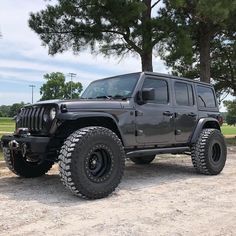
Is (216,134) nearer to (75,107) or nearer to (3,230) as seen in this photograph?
(75,107)

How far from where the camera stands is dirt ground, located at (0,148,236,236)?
490 cm

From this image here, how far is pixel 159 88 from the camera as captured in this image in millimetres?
8383

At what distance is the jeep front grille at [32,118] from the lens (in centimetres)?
677

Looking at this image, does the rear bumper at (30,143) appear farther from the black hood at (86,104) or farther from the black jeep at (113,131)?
the black hood at (86,104)

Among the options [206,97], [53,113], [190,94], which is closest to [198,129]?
[190,94]

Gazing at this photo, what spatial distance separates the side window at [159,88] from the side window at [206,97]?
1281 mm

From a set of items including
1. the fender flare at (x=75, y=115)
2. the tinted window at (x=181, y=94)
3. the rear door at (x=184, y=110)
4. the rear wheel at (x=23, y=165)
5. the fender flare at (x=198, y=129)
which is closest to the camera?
the fender flare at (x=75, y=115)

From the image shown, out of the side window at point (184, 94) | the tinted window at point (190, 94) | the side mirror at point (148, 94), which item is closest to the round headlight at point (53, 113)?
the side mirror at point (148, 94)

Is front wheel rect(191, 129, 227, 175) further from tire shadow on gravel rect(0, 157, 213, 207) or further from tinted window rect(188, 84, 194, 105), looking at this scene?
tinted window rect(188, 84, 194, 105)

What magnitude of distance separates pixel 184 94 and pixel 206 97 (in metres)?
0.95

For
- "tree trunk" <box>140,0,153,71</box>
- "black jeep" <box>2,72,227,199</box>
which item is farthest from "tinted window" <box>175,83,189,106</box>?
"tree trunk" <box>140,0,153,71</box>

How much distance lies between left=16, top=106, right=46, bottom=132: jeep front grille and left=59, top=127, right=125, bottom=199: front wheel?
632mm

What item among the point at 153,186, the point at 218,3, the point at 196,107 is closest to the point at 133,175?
the point at 153,186

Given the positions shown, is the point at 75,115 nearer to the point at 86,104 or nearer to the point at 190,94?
the point at 86,104
